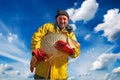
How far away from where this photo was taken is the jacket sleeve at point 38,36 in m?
3.61

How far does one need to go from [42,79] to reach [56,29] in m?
0.77

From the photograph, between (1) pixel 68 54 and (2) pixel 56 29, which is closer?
(1) pixel 68 54

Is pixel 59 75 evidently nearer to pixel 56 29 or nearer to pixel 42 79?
pixel 42 79

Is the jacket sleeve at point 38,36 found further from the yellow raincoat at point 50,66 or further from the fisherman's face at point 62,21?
the fisherman's face at point 62,21

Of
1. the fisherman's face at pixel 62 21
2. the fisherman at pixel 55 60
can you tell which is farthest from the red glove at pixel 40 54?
the fisherman's face at pixel 62 21

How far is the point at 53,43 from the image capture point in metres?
3.34

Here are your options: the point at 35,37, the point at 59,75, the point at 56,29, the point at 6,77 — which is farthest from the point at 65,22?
the point at 6,77

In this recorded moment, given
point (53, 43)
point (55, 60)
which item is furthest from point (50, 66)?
point (53, 43)

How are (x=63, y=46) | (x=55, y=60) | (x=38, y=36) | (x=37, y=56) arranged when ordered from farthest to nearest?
(x=38, y=36) → (x=55, y=60) → (x=37, y=56) → (x=63, y=46)

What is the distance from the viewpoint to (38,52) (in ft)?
11.1

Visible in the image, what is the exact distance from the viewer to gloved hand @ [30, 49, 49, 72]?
11.0ft

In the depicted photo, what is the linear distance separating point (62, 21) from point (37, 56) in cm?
69

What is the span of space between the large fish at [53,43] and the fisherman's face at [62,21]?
0.31 m

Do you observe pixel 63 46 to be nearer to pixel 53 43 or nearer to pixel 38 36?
pixel 53 43
